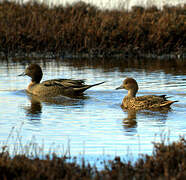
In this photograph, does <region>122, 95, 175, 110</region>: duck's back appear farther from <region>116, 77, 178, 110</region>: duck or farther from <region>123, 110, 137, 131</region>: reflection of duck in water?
<region>123, 110, 137, 131</region>: reflection of duck in water

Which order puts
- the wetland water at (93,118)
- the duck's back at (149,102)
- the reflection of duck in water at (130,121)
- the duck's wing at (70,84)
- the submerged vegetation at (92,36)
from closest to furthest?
the wetland water at (93,118), the reflection of duck in water at (130,121), the duck's back at (149,102), the duck's wing at (70,84), the submerged vegetation at (92,36)


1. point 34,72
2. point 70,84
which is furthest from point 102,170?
point 34,72

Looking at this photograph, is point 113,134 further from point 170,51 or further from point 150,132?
point 170,51

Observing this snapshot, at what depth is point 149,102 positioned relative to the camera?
11.8m

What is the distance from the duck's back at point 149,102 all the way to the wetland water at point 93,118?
0.20 metres

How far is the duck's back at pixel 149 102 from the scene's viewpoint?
11734 millimetres

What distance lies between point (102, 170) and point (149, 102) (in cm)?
597

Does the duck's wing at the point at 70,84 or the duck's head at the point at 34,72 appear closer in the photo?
the duck's wing at the point at 70,84

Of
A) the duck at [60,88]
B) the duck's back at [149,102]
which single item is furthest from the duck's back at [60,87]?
the duck's back at [149,102]

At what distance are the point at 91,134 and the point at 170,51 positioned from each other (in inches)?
727

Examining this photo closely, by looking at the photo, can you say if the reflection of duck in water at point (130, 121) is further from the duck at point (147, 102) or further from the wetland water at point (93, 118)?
the duck at point (147, 102)

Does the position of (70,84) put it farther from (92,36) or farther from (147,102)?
(92,36)

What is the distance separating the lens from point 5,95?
14.3 meters

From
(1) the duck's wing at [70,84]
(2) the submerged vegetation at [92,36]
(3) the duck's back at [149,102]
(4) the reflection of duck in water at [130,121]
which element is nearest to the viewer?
(4) the reflection of duck in water at [130,121]
